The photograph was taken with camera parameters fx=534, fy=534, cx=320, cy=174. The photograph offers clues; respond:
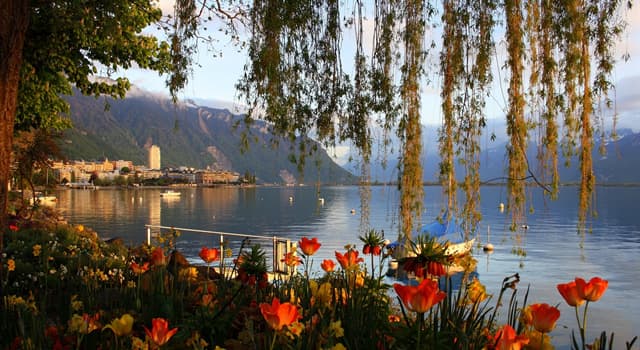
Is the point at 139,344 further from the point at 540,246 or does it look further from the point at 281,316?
the point at 540,246

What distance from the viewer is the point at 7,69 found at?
376cm

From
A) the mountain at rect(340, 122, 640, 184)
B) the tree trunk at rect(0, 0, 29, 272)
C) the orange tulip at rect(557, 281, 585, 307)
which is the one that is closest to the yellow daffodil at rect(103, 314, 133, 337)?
the orange tulip at rect(557, 281, 585, 307)

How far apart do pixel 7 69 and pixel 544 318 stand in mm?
3758

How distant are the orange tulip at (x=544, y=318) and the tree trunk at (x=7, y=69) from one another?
3.49 meters

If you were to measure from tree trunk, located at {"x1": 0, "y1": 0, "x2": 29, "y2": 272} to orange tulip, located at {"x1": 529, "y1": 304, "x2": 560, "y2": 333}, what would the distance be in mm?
3485

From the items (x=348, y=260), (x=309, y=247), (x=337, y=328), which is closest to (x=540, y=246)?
(x=309, y=247)

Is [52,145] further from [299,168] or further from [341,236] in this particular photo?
[341,236]

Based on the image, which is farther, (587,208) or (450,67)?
(450,67)

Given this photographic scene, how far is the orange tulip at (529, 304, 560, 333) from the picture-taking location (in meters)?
1.74

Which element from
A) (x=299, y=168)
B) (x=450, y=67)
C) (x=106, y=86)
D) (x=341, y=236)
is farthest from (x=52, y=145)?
(x=341, y=236)

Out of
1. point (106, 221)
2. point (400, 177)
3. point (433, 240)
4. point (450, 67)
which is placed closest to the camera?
point (433, 240)

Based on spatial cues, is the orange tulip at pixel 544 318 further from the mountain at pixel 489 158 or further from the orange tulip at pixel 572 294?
the mountain at pixel 489 158

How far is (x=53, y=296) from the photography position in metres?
4.46

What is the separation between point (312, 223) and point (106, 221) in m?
25.5
